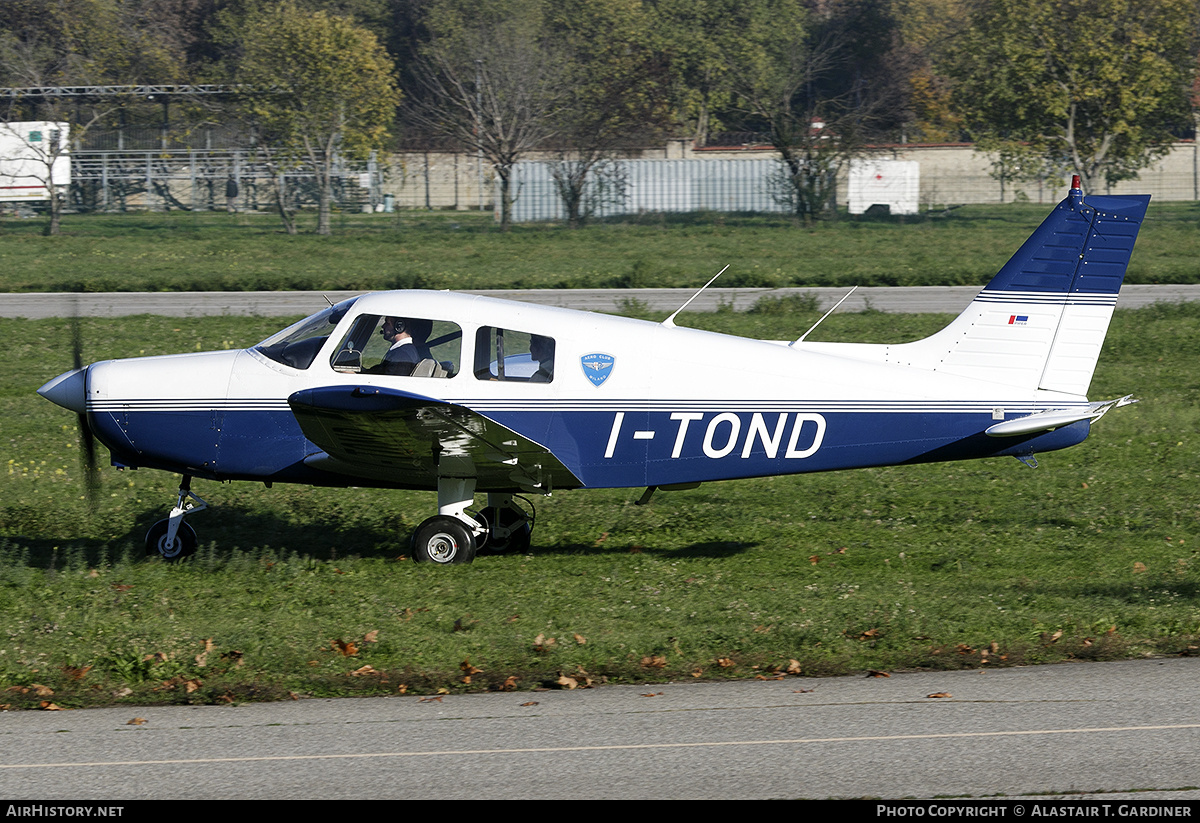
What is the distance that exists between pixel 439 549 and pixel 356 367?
1.62 meters

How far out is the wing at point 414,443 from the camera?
8758mm

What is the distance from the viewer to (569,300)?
26.8 meters

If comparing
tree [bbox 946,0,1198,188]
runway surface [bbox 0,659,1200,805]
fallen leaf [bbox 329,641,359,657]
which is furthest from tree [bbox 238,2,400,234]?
runway surface [bbox 0,659,1200,805]

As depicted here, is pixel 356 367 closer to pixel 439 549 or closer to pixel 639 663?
pixel 439 549

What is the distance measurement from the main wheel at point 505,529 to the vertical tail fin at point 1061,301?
12.7ft

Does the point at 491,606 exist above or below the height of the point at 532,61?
below

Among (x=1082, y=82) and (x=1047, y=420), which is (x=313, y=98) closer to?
(x=1082, y=82)

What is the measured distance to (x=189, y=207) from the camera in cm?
5538

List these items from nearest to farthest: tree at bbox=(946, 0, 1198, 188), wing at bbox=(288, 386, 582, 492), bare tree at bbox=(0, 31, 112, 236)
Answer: wing at bbox=(288, 386, 582, 492)
bare tree at bbox=(0, 31, 112, 236)
tree at bbox=(946, 0, 1198, 188)

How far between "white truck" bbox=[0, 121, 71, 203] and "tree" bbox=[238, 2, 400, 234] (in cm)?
729

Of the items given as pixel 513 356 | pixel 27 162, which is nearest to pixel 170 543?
pixel 513 356

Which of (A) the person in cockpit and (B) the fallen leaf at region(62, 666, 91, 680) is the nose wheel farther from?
(B) the fallen leaf at region(62, 666, 91, 680)

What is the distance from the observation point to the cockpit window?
31.7ft

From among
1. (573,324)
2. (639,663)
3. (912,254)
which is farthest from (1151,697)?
(912,254)
